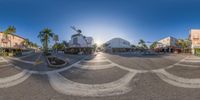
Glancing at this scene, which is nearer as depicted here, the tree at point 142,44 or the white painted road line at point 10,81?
the white painted road line at point 10,81

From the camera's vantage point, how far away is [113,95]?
601cm

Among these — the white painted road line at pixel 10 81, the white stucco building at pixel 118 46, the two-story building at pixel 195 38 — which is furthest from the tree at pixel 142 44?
the white painted road line at pixel 10 81

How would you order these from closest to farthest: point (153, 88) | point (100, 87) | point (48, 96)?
1. point (48, 96)
2. point (153, 88)
3. point (100, 87)

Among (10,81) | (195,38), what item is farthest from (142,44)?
(10,81)

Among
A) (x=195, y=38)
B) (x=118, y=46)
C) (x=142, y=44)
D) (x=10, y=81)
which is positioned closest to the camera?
(x=10, y=81)

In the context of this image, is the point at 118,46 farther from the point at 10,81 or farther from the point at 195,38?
A: the point at 10,81

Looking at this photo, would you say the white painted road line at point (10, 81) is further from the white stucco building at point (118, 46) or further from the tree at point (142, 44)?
the tree at point (142, 44)

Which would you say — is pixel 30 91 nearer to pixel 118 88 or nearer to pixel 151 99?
pixel 118 88

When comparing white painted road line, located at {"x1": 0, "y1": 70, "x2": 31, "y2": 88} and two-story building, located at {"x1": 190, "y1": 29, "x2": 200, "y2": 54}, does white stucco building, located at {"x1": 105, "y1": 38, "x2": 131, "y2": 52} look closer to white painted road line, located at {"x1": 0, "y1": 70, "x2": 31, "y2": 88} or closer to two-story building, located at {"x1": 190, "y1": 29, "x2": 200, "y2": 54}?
two-story building, located at {"x1": 190, "y1": 29, "x2": 200, "y2": 54}

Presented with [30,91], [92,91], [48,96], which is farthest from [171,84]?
[30,91]

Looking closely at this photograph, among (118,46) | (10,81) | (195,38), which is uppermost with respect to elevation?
(195,38)

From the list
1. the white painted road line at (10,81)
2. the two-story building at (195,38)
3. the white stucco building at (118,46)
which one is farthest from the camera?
the white stucco building at (118,46)

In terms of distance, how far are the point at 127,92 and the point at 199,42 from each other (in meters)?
59.2

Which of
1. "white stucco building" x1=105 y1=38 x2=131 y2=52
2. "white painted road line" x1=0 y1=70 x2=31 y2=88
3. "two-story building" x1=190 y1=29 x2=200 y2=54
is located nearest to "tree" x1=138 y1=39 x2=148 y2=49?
"white stucco building" x1=105 y1=38 x2=131 y2=52
